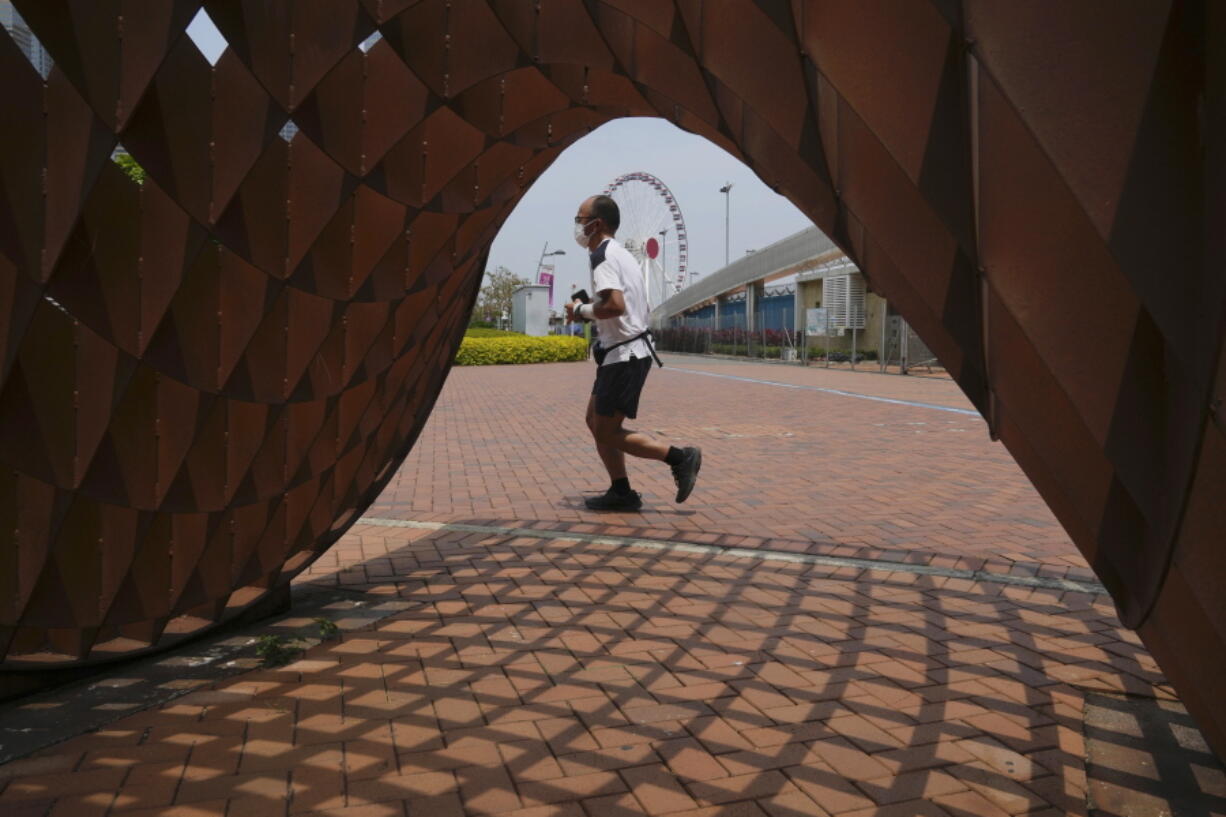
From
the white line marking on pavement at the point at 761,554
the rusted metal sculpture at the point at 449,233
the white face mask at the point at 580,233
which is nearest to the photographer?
the rusted metal sculpture at the point at 449,233

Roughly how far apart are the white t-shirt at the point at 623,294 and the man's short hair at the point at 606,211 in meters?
0.09

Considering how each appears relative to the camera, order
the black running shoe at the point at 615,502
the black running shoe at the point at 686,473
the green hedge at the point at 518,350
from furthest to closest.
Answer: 1. the green hedge at the point at 518,350
2. the black running shoe at the point at 615,502
3. the black running shoe at the point at 686,473

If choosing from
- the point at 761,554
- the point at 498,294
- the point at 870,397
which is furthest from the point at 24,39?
the point at 498,294

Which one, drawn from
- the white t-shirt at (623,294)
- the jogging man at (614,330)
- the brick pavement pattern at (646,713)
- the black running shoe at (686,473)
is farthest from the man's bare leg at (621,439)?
the brick pavement pattern at (646,713)

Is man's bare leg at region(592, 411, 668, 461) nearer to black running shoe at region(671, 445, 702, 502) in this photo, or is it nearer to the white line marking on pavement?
black running shoe at region(671, 445, 702, 502)

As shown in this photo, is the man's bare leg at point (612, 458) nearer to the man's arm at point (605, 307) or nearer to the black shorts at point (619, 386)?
the black shorts at point (619, 386)

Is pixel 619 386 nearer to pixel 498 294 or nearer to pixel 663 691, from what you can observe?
pixel 663 691

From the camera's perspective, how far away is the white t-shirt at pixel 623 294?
5.55 m

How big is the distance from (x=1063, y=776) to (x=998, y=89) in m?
1.96

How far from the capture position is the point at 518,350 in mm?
32344

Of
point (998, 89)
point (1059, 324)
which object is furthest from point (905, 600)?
point (998, 89)

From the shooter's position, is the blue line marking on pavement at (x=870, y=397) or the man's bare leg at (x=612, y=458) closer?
the man's bare leg at (x=612, y=458)

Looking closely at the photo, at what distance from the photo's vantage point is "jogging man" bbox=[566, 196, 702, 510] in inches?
219

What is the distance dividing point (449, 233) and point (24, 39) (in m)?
1.59
